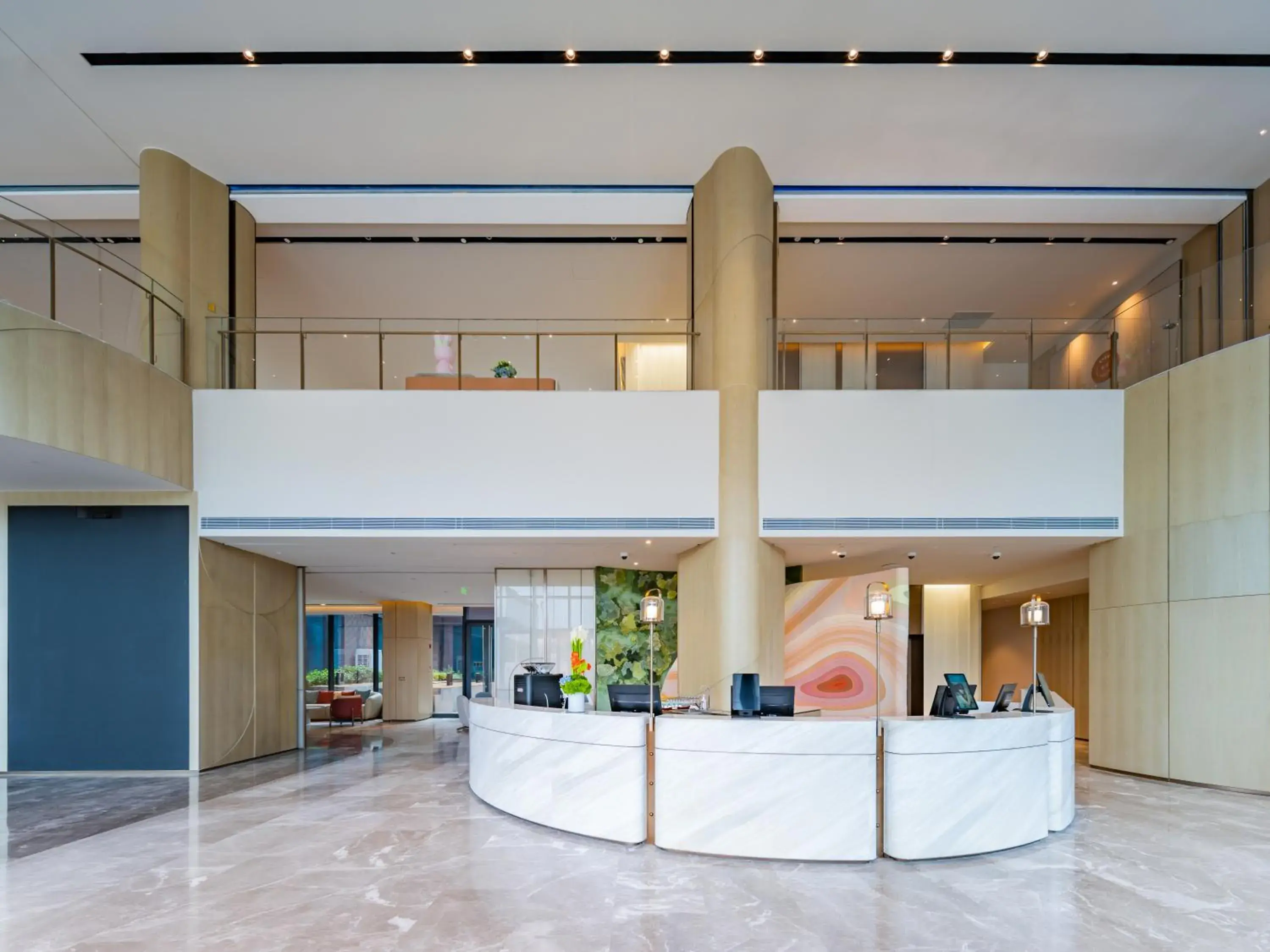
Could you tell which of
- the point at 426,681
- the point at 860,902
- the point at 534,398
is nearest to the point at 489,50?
the point at 534,398

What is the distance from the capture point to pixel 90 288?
8.57m

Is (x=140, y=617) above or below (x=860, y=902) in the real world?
above

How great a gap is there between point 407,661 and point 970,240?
582 inches

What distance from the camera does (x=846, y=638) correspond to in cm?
1255

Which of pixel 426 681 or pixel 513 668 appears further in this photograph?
pixel 426 681

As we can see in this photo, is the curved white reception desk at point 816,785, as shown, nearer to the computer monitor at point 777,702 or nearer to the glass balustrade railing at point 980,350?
the computer monitor at point 777,702

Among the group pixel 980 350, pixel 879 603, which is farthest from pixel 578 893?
pixel 980 350

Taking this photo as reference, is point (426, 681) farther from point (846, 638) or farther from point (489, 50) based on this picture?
point (489, 50)

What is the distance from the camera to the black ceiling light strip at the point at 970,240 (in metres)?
12.4

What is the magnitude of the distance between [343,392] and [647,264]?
17.7 feet

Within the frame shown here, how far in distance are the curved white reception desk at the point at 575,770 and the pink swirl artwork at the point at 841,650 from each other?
636 cm

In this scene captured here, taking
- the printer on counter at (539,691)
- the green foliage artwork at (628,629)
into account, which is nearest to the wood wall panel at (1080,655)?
the green foliage artwork at (628,629)

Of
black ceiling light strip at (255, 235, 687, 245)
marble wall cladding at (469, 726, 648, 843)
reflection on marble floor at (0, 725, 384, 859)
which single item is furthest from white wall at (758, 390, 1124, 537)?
reflection on marble floor at (0, 725, 384, 859)

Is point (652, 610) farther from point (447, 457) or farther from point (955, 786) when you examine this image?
point (447, 457)
